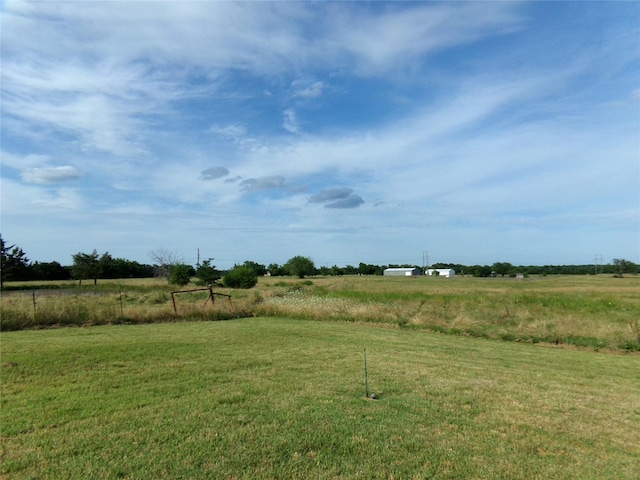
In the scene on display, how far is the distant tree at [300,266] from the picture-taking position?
9988 centimetres

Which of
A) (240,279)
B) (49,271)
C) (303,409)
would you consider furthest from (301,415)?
(49,271)

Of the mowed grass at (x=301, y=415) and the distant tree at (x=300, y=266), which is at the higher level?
the distant tree at (x=300, y=266)

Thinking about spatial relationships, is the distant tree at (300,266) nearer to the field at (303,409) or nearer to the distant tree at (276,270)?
the distant tree at (276,270)

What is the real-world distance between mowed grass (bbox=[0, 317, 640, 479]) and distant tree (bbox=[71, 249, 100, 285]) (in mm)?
53255

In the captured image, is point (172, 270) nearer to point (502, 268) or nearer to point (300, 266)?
point (300, 266)

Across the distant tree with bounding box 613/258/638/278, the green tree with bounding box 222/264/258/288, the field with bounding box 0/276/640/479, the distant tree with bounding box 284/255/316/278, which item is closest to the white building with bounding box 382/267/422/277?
the distant tree with bounding box 284/255/316/278

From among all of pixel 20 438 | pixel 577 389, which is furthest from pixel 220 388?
pixel 577 389

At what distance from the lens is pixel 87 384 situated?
6.90 m

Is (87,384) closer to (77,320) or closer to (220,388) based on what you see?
(220,388)

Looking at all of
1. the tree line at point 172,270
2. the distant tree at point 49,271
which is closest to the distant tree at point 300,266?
the tree line at point 172,270

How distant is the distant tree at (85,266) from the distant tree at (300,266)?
1911 inches

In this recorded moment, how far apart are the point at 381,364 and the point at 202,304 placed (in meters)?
12.7

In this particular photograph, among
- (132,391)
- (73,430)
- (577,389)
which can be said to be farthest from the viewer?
(577,389)

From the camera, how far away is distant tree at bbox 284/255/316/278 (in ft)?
328
